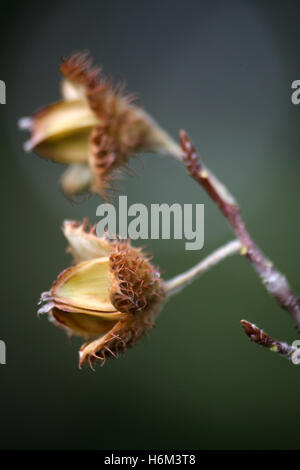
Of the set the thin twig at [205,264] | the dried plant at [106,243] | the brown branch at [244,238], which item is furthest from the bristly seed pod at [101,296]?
the brown branch at [244,238]

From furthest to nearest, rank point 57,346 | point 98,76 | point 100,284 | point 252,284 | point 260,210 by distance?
point 57,346, point 260,210, point 252,284, point 98,76, point 100,284

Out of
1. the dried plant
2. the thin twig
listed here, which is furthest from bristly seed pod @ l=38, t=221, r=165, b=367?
the thin twig

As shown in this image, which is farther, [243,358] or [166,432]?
[166,432]

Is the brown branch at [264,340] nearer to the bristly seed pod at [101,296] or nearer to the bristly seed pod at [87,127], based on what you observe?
the bristly seed pod at [101,296]

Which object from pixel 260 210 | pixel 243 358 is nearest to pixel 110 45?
pixel 260 210

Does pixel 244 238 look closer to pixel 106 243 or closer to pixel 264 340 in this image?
pixel 264 340

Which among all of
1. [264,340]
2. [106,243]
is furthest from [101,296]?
[264,340]

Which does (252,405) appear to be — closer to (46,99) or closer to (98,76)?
(98,76)
